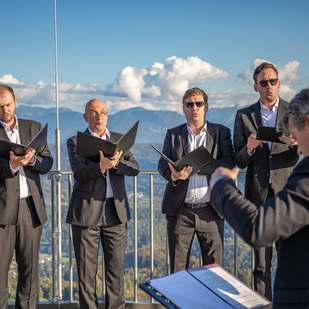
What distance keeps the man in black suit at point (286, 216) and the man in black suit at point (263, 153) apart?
1.89 m

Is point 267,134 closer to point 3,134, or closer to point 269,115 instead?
point 269,115

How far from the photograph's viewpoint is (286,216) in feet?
4.67

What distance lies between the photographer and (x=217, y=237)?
3.70m

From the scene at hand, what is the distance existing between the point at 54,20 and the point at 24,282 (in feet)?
13.8

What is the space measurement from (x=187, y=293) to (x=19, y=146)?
2.00 m

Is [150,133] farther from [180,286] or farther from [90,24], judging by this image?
[180,286]

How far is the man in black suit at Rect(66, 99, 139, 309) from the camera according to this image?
12.1 feet

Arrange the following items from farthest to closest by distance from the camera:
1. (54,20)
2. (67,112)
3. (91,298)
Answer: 1. (67,112)
2. (54,20)
3. (91,298)

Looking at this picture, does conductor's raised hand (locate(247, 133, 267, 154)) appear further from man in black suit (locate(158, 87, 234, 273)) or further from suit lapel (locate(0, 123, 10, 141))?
suit lapel (locate(0, 123, 10, 141))

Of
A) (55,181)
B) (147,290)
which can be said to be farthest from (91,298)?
(147,290)

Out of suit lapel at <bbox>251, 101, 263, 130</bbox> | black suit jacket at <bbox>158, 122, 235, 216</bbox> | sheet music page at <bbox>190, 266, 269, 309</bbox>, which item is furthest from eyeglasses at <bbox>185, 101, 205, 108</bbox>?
sheet music page at <bbox>190, 266, 269, 309</bbox>

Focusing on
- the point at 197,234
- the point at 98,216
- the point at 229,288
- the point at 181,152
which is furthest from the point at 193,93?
the point at 229,288

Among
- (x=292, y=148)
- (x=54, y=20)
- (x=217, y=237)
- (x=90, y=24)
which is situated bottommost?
(x=217, y=237)

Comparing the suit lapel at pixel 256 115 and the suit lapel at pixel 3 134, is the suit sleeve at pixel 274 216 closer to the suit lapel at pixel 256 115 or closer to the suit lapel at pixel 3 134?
the suit lapel at pixel 256 115
